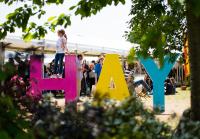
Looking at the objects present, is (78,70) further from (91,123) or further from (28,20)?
(91,123)

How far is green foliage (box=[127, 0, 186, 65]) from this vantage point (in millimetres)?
2898

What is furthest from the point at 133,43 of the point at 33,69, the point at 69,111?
the point at 69,111

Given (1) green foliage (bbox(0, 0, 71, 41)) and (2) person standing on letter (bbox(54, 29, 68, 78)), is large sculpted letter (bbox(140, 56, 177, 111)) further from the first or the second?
(1) green foliage (bbox(0, 0, 71, 41))

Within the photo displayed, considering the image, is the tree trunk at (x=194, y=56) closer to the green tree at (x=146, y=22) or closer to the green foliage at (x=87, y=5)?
the green tree at (x=146, y=22)

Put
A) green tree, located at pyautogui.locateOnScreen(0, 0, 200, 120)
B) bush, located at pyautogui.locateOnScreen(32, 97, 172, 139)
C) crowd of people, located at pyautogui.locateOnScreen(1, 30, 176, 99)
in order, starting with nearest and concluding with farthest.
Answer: bush, located at pyautogui.locateOnScreen(32, 97, 172, 139) → crowd of people, located at pyautogui.locateOnScreen(1, 30, 176, 99) → green tree, located at pyautogui.locateOnScreen(0, 0, 200, 120)

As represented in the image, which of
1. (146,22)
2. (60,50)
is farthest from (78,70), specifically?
(146,22)

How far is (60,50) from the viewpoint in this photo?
12.0 m

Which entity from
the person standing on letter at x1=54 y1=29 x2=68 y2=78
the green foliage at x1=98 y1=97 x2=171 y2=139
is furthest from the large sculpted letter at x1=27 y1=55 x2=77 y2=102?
the green foliage at x1=98 y1=97 x2=171 y2=139

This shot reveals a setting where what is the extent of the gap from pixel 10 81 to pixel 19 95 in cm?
28

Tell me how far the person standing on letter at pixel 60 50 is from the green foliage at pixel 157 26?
5080mm

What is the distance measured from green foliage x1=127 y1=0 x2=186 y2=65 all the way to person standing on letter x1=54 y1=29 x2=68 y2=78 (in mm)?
5080

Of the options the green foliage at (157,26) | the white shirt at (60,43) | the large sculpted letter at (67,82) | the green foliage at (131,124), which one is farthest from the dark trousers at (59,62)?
the green foliage at (131,124)

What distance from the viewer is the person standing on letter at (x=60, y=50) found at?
1188cm

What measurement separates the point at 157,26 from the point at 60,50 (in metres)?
8.82
